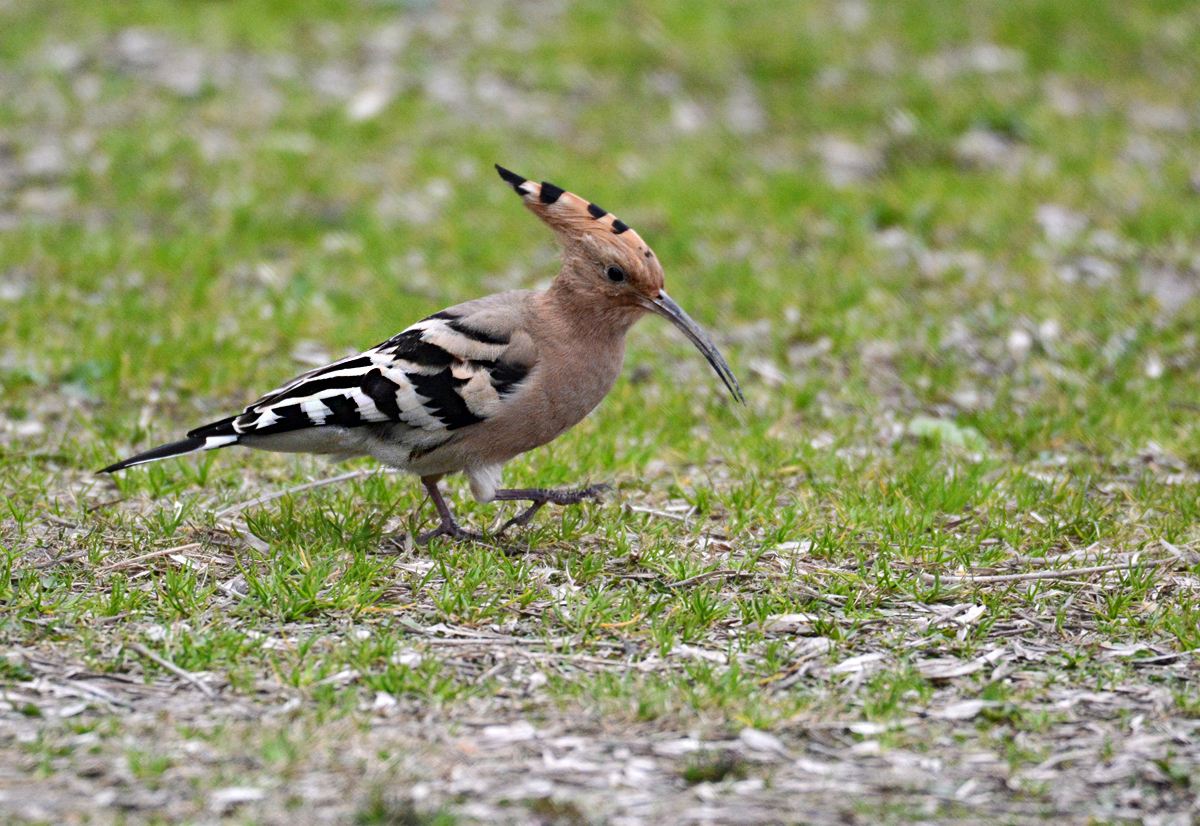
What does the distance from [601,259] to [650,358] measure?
2.19m

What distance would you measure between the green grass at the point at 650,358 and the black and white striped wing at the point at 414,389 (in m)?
0.40

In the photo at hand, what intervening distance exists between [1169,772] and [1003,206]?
5.58 metres

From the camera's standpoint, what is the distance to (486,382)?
464 cm

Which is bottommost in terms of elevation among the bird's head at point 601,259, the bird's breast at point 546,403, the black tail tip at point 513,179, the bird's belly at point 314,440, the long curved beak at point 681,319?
the bird's belly at point 314,440

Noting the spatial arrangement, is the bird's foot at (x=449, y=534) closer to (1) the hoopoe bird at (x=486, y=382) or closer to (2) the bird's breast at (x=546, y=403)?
(1) the hoopoe bird at (x=486, y=382)

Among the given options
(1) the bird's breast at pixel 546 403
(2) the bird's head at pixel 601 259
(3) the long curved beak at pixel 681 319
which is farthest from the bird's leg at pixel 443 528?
(3) the long curved beak at pixel 681 319

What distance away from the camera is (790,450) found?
5.77 metres

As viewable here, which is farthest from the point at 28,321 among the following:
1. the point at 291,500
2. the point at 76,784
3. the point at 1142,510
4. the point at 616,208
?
the point at 1142,510

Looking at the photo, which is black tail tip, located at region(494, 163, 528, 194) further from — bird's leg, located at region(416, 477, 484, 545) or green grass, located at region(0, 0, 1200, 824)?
green grass, located at region(0, 0, 1200, 824)

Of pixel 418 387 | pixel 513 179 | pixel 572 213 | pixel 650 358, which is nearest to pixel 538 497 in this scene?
pixel 418 387

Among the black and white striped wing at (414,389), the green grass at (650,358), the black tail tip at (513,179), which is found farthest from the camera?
the black tail tip at (513,179)

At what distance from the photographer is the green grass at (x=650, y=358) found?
13.1ft

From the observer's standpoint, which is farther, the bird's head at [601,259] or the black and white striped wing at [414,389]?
the bird's head at [601,259]

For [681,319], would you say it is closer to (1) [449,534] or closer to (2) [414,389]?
(2) [414,389]
